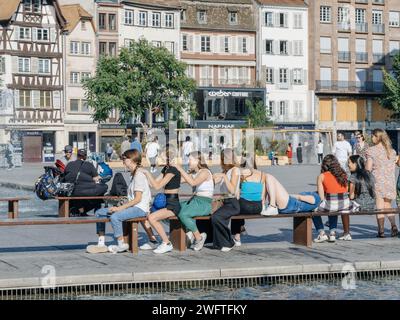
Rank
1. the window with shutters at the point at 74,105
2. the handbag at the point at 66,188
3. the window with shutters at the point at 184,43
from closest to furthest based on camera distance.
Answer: the handbag at the point at 66,188
the window with shutters at the point at 74,105
the window with shutters at the point at 184,43

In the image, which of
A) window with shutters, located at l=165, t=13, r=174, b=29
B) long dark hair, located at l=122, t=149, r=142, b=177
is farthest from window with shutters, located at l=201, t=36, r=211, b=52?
long dark hair, located at l=122, t=149, r=142, b=177

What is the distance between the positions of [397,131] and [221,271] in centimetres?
8290

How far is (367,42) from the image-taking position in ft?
308

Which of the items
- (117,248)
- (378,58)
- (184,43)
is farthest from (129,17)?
(117,248)

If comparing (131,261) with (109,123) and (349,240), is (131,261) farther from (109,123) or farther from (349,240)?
(109,123)

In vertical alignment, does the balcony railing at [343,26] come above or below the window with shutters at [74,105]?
above

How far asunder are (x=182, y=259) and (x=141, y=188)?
142 cm

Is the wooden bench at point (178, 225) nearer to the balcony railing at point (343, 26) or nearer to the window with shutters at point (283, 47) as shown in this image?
the window with shutters at point (283, 47)

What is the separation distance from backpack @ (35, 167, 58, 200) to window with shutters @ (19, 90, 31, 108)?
197 ft

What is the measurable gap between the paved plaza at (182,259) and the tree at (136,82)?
54.4 metres

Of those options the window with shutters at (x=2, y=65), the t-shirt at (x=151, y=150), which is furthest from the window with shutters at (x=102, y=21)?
the t-shirt at (x=151, y=150)

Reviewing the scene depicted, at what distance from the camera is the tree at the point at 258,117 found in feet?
273

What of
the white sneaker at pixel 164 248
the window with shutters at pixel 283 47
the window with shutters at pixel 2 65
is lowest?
the white sneaker at pixel 164 248
